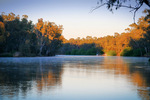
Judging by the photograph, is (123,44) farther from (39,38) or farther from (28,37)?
(28,37)

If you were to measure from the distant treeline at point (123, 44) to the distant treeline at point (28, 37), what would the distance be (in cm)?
2753

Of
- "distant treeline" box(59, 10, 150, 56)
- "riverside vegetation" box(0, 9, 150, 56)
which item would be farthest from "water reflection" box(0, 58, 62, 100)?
"riverside vegetation" box(0, 9, 150, 56)

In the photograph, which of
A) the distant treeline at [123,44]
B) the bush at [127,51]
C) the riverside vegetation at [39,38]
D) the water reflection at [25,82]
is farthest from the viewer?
the bush at [127,51]

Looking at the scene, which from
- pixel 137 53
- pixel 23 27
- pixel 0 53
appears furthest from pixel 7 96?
pixel 137 53

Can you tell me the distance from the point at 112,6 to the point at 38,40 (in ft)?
219

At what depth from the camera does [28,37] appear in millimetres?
69938

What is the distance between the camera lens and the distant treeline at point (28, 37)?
62.9 meters

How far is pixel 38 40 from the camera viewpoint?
73.4 metres

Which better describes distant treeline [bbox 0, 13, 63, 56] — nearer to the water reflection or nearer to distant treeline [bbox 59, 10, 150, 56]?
distant treeline [bbox 59, 10, 150, 56]

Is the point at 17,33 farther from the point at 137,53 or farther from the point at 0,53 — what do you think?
the point at 137,53

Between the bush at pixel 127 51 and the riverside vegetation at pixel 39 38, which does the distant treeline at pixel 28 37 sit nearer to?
the riverside vegetation at pixel 39 38

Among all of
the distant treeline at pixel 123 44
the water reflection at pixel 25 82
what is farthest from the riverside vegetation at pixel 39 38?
the water reflection at pixel 25 82

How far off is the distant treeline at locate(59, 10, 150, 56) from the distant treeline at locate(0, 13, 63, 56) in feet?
90.3

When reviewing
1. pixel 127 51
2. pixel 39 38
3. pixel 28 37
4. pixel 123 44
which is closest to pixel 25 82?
pixel 28 37
